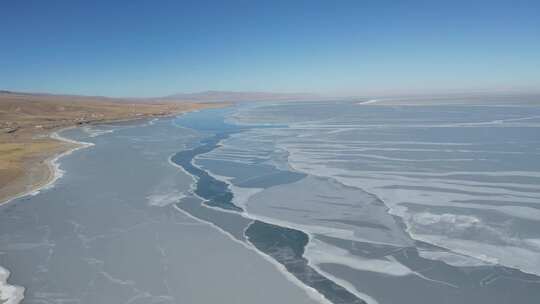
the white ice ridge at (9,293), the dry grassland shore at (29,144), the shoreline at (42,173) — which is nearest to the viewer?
the white ice ridge at (9,293)

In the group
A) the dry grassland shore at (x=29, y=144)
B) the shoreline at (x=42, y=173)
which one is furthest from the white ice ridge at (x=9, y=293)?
the dry grassland shore at (x=29, y=144)

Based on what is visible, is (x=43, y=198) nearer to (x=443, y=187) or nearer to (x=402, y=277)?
(x=402, y=277)

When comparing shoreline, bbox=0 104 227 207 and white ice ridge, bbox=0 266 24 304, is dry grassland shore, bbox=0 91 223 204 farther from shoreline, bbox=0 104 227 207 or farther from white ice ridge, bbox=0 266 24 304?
white ice ridge, bbox=0 266 24 304

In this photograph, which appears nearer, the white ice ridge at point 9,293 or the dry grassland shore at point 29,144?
the white ice ridge at point 9,293

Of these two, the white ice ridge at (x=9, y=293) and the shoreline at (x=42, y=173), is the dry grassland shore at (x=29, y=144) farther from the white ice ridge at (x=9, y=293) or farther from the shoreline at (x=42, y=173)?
the white ice ridge at (x=9, y=293)

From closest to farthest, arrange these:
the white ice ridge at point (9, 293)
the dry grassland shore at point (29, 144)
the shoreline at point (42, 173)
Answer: the white ice ridge at point (9, 293)
the shoreline at point (42, 173)
the dry grassland shore at point (29, 144)

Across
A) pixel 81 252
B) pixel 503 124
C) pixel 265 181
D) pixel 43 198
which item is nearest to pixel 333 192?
pixel 265 181

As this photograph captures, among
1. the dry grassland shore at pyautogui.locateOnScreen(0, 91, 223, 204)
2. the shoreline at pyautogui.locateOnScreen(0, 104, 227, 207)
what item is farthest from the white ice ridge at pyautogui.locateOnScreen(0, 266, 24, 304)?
the dry grassland shore at pyautogui.locateOnScreen(0, 91, 223, 204)

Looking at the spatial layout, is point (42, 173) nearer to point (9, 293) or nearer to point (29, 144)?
point (29, 144)
